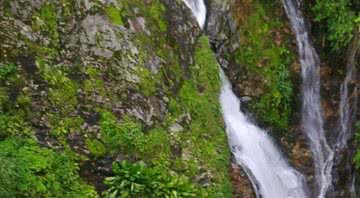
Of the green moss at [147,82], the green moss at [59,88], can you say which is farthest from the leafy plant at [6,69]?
the green moss at [147,82]

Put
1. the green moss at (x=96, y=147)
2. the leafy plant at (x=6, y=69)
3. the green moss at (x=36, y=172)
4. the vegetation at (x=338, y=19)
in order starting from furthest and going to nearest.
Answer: the vegetation at (x=338, y=19), the green moss at (x=96, y=147), the leafy plant at (x=6, y=69), the green moss at (x=36, y=172)

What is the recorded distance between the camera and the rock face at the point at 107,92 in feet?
25.2

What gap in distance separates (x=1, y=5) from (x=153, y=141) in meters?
3.58

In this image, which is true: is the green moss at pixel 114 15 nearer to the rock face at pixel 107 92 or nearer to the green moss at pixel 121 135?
the rock face at pixel 107 92

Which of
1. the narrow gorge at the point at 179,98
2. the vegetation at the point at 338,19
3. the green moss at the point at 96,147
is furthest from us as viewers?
the vegetation at the point at 338,19

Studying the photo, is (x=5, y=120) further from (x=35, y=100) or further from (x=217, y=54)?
(x=217, y=54)

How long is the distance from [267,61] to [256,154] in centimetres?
270

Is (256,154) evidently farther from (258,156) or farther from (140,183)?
(140,183)

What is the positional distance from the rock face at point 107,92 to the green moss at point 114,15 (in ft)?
0.07

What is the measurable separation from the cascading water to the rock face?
63 centimetres

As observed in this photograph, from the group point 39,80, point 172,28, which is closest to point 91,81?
point 39,80

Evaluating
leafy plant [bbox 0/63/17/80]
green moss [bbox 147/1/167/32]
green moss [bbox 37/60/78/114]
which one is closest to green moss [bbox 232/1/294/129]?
green moss [bbox 147/1/167/32]

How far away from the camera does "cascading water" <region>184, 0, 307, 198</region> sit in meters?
9.90

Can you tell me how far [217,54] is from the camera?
11352 millimetres
